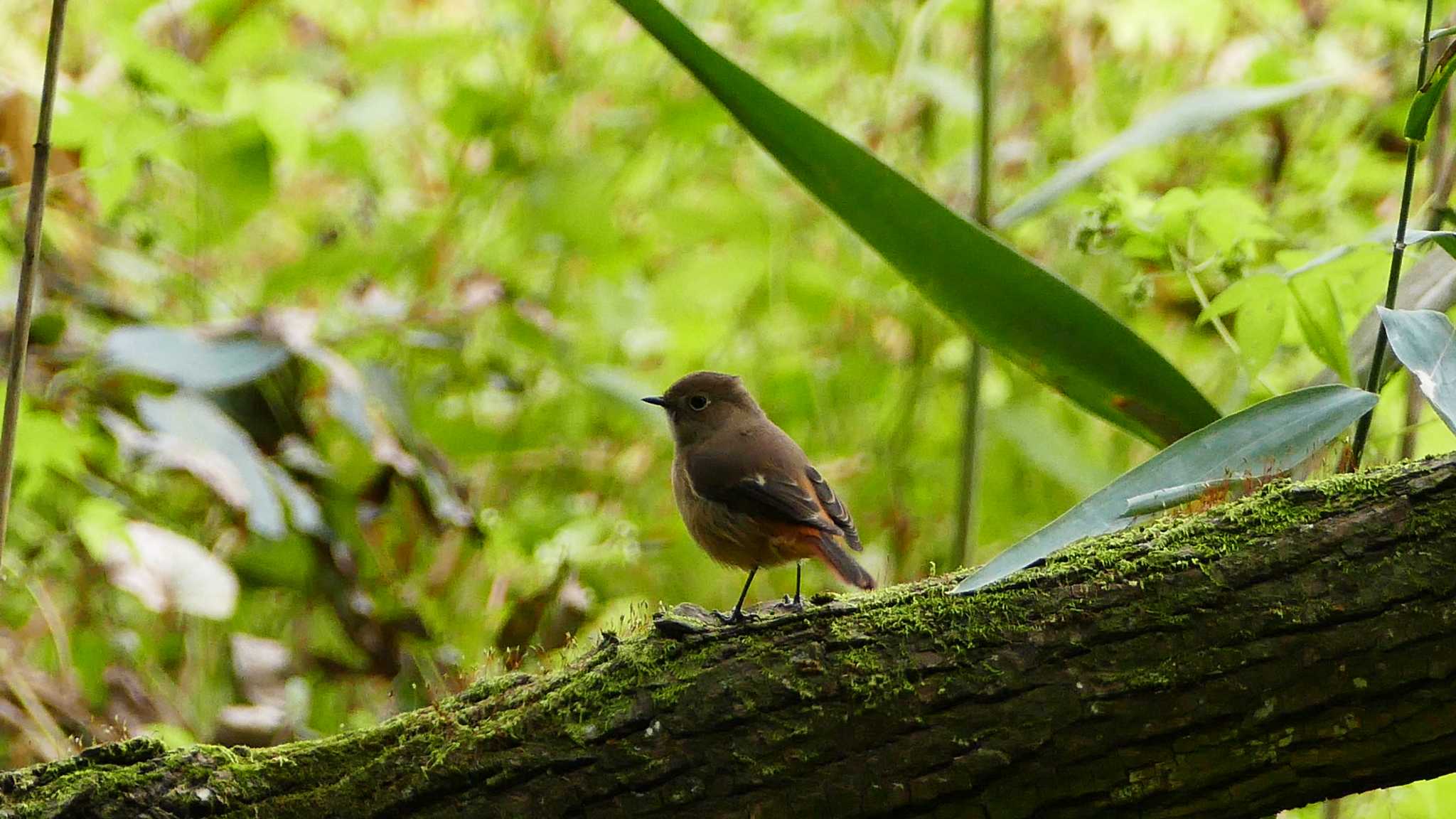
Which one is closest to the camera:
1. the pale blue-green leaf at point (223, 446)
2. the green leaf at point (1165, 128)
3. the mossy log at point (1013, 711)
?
the mossy log at point (1013, 711)

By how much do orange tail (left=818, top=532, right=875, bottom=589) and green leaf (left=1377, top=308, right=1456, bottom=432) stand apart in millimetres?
1038

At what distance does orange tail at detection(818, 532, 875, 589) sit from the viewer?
100 inches

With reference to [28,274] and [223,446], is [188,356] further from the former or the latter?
[28,274]

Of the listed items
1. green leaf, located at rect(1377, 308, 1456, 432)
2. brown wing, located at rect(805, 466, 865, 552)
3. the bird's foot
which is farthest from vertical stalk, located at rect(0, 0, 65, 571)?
green leaf, located at rect(1377, 308, 1456, 432)

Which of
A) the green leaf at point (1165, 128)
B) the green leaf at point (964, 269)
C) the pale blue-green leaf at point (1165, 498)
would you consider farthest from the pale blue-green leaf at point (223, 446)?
the pale blue-green leaf at point (1165, 498)

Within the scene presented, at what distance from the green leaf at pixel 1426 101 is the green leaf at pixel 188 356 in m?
2.44

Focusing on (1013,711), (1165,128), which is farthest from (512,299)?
(1013,711)

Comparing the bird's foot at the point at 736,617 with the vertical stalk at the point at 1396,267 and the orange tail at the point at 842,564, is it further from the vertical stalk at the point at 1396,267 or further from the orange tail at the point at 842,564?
the vertical stalk at the point at 1396,267

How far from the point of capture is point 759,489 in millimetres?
2758

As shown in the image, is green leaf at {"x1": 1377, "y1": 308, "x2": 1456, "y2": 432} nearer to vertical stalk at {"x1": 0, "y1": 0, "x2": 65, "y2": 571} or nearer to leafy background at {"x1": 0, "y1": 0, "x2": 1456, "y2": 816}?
leafy background at {"x1": 0, "y1": 0, "x2": 1456, "y2": 816}

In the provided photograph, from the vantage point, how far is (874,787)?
1.69 m

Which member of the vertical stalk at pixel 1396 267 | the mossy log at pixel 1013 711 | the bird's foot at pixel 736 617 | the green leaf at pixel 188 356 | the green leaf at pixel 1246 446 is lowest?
the mossy log at pixel 1013 711

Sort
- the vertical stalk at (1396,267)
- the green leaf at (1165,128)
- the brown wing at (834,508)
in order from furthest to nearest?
the brown wing at (834,508) → the green leaf at (1165,128) → the vertical stalk at (1396,267)

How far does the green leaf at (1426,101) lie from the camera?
68.9 inches
